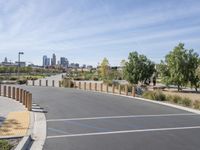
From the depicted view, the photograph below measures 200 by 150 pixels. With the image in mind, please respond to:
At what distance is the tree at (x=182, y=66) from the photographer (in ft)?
129

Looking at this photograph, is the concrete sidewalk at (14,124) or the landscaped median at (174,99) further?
the landscaped median at (174,99)

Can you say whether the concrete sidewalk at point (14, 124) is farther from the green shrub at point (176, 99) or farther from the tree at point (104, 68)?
the tree at point (104, 68)

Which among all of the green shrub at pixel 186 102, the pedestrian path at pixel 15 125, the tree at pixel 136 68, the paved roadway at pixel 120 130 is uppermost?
the tree at pixel 136 68

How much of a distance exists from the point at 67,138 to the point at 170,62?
31693 mm

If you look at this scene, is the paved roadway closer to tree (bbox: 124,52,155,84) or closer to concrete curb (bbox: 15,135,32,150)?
concrete curb (bbox: 15,135,32,150)

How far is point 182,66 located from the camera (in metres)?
39.6

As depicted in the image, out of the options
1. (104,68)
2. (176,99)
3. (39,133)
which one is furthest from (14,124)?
(104,68)

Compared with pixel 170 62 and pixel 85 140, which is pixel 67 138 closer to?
pixel 85 140

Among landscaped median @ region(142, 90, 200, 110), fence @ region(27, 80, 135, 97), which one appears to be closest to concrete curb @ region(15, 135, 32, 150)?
landscaped median @ region(142, 90, 200, 110)

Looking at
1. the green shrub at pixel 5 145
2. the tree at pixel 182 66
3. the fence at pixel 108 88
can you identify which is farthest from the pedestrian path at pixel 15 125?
the tree at pixel 182 66

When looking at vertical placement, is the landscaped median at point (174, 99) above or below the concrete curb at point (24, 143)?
above

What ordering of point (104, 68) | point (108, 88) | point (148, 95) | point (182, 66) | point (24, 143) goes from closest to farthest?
point (24, 143) → point (148, 95) → point (108, 88) → point (182, 66) → point (104, 68)

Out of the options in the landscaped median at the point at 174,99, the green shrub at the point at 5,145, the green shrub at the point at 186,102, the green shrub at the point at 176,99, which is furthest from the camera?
the green shrub at the point at 176,99

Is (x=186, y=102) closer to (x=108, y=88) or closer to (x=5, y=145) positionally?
(x=5, y=145)
